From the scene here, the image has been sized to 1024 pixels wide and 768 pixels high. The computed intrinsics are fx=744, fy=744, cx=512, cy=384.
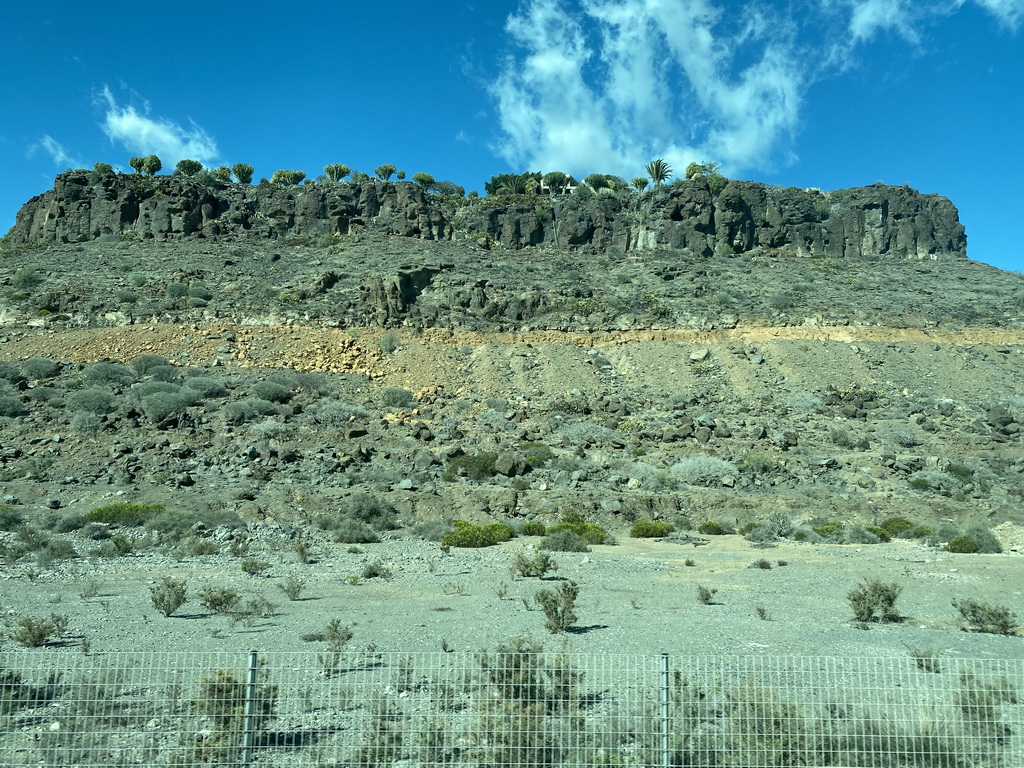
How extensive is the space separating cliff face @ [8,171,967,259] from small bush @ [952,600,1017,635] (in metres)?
55.4

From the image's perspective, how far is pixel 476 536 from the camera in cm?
2173

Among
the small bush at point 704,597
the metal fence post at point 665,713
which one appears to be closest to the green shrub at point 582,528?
the small bush at point 704,597

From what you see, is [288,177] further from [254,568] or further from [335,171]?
[254,568]

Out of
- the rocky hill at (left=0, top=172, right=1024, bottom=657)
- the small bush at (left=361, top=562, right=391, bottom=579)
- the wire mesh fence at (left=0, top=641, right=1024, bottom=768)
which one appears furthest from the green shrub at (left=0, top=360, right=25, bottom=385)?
the wire mesh fence at (left=0, top=641, right=1024, bottom=768)

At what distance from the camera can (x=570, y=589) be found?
39.8 ft

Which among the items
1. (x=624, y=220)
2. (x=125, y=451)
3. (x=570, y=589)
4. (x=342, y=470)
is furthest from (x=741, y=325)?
(x=570, y=589)

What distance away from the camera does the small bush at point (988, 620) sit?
11.5 meters

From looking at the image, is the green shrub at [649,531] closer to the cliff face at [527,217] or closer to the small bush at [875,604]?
the small bush at [875,604]

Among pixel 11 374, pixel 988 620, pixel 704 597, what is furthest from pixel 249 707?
pixel 11 374

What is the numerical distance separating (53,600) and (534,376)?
31.6 meters

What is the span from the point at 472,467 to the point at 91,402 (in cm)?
1921

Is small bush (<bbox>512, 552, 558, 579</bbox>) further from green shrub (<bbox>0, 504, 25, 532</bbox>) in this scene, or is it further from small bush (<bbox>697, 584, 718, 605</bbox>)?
Result: green shrub (<bbox>0, 504, 25, 532</bbox>)

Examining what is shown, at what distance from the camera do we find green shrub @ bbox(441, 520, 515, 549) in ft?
70.8

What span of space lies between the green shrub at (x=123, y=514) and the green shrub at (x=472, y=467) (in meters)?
10.5
